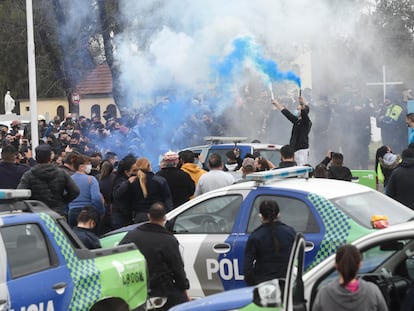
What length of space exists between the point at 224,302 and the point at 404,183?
555 cm

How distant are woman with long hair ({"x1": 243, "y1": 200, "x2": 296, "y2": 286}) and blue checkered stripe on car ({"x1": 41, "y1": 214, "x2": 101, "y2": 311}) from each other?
4.40 feet

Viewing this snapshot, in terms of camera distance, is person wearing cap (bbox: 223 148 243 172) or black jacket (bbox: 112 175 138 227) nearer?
black jacket (bbox: 112 175 138 227)

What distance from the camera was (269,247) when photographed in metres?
8.49

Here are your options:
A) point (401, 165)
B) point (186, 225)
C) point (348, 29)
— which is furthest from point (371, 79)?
point (186, 225)

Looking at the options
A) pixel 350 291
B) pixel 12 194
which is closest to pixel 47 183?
pixel 12 194

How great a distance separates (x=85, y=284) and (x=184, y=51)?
689 inches

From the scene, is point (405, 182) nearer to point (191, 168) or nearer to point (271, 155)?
point (191, 168)

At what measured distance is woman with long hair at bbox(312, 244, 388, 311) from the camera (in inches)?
233

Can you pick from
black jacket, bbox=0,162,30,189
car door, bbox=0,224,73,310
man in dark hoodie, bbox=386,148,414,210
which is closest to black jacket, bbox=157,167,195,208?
black jacket, bbox=0,162,30,189

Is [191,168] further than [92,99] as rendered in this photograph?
No

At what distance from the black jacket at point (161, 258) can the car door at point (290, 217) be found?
1.13 meters

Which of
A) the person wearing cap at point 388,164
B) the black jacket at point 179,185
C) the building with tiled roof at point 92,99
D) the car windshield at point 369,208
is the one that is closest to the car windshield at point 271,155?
the person wearing cap at point 388,164

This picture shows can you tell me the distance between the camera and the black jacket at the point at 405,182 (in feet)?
38.6

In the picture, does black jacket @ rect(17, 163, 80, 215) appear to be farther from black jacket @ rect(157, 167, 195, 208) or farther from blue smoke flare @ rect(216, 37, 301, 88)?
blue smoke flare @ rect(216, 37, 301, 88)
